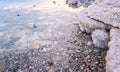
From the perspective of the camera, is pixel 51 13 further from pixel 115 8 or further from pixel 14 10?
pixel 115 8

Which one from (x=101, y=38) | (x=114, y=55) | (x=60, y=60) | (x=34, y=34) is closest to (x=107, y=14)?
(x=101, y=38)

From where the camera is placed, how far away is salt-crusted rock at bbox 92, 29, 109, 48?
285 inches

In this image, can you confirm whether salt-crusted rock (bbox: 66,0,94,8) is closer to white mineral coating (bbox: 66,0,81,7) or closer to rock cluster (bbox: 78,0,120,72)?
white mineral coating (bbox: 66,0,81,7)

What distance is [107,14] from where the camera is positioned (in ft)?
24.7

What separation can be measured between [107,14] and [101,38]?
1001 millimetres

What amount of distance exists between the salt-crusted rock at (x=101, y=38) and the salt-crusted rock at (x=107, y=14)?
1.39 ft

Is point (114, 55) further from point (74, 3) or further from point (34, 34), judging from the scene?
point (74, 3)

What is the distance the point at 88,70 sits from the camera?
6383mm

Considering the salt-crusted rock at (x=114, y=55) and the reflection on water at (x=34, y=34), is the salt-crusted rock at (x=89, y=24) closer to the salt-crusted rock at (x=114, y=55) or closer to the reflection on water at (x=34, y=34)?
the reflection on water at (x=34, y=34)

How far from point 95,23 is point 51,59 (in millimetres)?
2411

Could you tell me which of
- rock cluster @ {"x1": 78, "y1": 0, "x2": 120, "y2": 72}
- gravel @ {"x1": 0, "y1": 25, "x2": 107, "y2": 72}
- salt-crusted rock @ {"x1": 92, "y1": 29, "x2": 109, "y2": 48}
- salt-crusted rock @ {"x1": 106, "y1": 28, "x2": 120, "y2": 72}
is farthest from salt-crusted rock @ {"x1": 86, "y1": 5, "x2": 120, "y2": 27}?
gravel @ {"x1": 0, "y1": 25, "x2": 107, "y2": 72}

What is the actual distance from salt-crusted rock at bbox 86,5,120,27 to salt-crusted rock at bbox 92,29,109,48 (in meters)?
0.42

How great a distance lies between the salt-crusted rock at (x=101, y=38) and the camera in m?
7.25

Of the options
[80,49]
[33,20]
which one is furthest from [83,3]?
[80,49]
